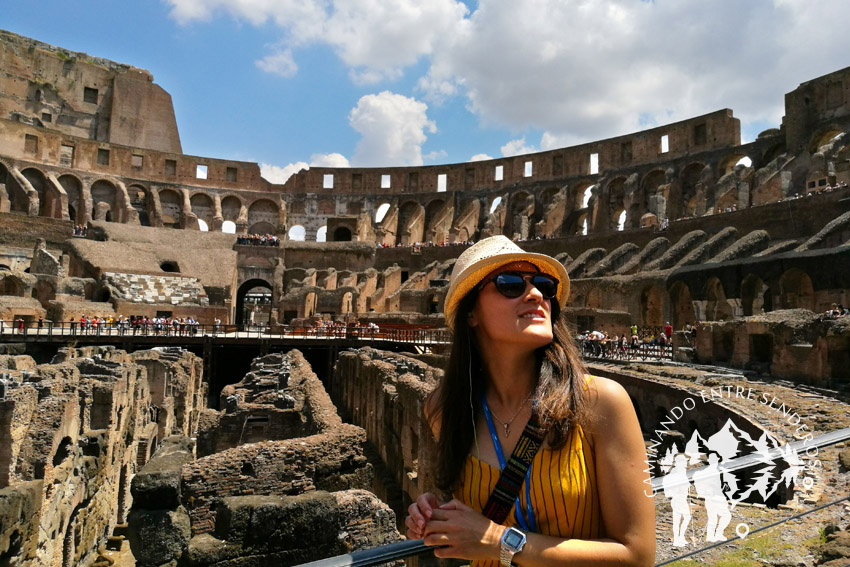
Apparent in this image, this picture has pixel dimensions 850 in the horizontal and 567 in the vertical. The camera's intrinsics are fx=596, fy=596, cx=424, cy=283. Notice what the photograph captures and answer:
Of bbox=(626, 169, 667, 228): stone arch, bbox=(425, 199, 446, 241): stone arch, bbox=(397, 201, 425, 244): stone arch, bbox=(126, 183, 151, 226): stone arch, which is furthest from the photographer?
bbox=(425, 199, 446, 241): stone arch

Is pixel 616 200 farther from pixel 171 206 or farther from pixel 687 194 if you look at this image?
pixel 171 206

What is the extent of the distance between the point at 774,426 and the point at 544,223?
35.3m

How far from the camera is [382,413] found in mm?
9992

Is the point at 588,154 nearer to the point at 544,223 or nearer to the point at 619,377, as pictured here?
the point at 544,223

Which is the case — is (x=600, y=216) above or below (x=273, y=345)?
above

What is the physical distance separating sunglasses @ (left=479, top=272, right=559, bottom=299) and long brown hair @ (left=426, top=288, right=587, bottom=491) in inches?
4.7

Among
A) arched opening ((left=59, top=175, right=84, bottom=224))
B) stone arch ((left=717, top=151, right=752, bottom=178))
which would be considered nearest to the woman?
stone arch ((left=717, top=151, right=752, bottom=178))

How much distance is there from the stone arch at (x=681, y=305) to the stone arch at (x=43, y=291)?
29387 mm

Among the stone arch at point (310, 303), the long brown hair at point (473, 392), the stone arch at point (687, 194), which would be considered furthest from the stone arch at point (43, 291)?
the stone arch at point (687, 194)

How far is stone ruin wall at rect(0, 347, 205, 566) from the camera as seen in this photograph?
607 centimetres

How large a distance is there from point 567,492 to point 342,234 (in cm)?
4880

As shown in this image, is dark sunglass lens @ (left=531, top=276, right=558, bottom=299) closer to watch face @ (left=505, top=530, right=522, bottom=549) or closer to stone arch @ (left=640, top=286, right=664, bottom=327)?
watch face @ (left=505, top=530, right=522, bottom=549)

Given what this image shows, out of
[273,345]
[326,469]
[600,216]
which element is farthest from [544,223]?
[326,469]

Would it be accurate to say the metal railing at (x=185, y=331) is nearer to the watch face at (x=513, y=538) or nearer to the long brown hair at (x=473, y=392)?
the long brown hair at (x=473, y=392)
